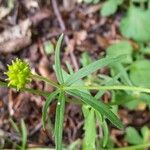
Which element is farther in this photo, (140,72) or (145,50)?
(145,50)

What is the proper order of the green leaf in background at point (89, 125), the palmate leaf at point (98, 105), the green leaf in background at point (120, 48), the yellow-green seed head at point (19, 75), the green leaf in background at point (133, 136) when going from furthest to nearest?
the green leaf in background at point (120, 48) < the green leaf in background at point (133, 136) < the green leaf in background at point (89, 125) < the palmate leaf at point (98, 105) < the yellow-green seed head at point (19, 75)

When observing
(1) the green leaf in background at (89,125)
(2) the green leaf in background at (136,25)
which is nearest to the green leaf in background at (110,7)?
(2) the green leaf in background at (136,25)

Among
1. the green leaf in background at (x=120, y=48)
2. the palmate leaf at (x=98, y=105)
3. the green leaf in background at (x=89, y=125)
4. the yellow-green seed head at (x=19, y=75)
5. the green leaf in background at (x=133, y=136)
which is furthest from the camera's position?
the green leaf in background at (x=120, y=48)

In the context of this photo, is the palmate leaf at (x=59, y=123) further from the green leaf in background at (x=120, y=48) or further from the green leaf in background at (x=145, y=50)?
the green leaf in background at (x=145, y=50)

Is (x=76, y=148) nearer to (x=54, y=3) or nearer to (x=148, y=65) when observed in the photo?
(x=148, y=65)

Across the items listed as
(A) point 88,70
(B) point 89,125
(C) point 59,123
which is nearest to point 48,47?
(B) point 89,125

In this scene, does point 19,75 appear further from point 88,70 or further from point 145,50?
point 145,50
